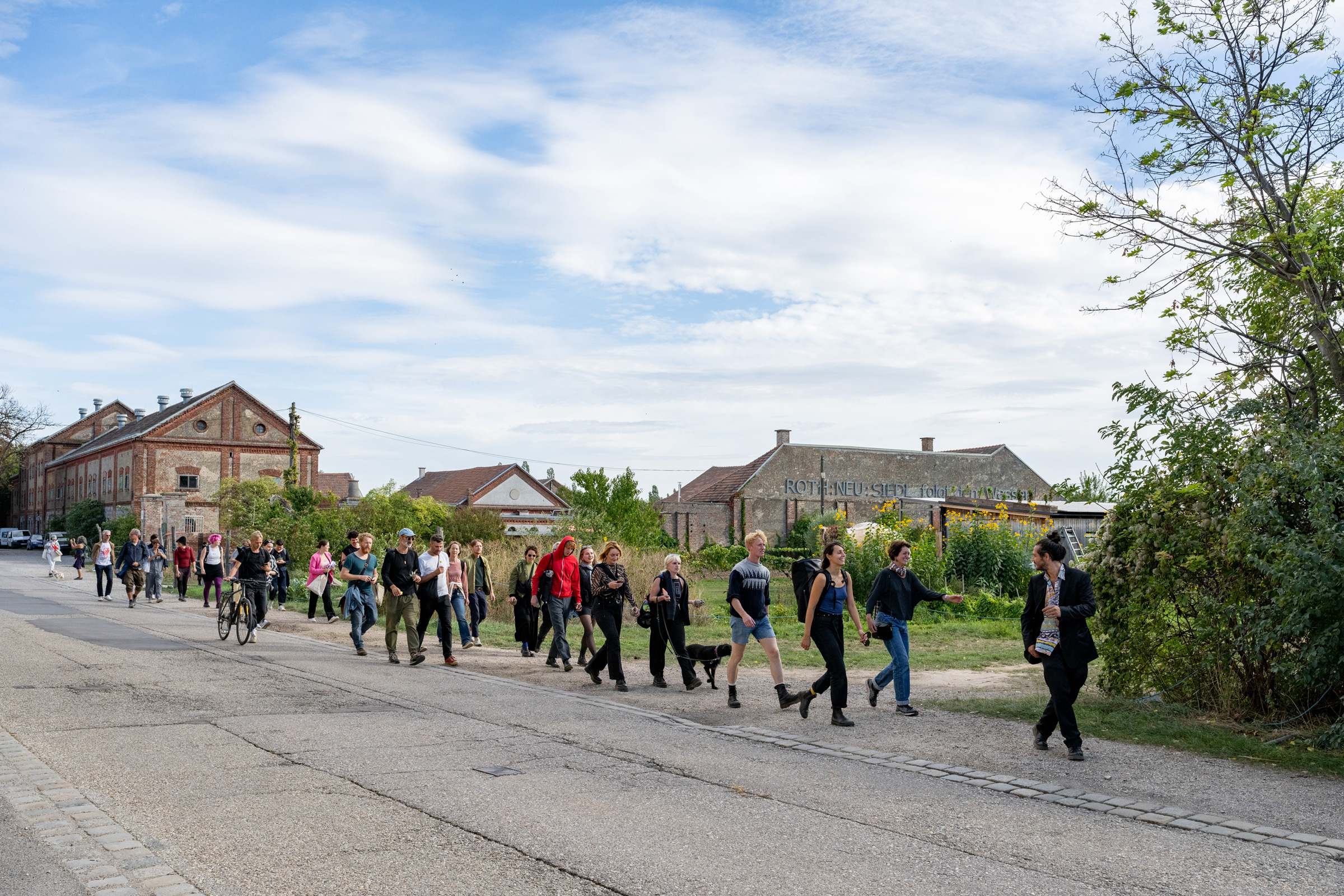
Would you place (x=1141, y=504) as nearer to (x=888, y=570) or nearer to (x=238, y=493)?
(x=888, y=570)

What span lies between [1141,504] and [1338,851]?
5488 mm

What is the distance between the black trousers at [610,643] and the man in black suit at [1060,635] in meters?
4.64

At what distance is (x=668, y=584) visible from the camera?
1243 cm

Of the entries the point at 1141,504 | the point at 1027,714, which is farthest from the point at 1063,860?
the point at 1141,504

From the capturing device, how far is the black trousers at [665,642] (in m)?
12.3

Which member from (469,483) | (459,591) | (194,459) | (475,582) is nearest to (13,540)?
(194,459)

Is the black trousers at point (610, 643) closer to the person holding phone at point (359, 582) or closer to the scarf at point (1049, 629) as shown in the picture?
the person holding phone at point (359, 582)

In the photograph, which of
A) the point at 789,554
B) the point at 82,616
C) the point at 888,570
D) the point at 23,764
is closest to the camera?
the point at 23,764

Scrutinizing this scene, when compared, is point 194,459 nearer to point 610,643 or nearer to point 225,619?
point 225,619

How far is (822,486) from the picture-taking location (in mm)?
49812

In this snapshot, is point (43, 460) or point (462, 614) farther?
point (43, 460)

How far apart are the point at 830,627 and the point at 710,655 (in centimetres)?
254

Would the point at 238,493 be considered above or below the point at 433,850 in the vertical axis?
above

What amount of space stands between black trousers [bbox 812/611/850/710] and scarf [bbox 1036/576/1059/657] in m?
1.92
